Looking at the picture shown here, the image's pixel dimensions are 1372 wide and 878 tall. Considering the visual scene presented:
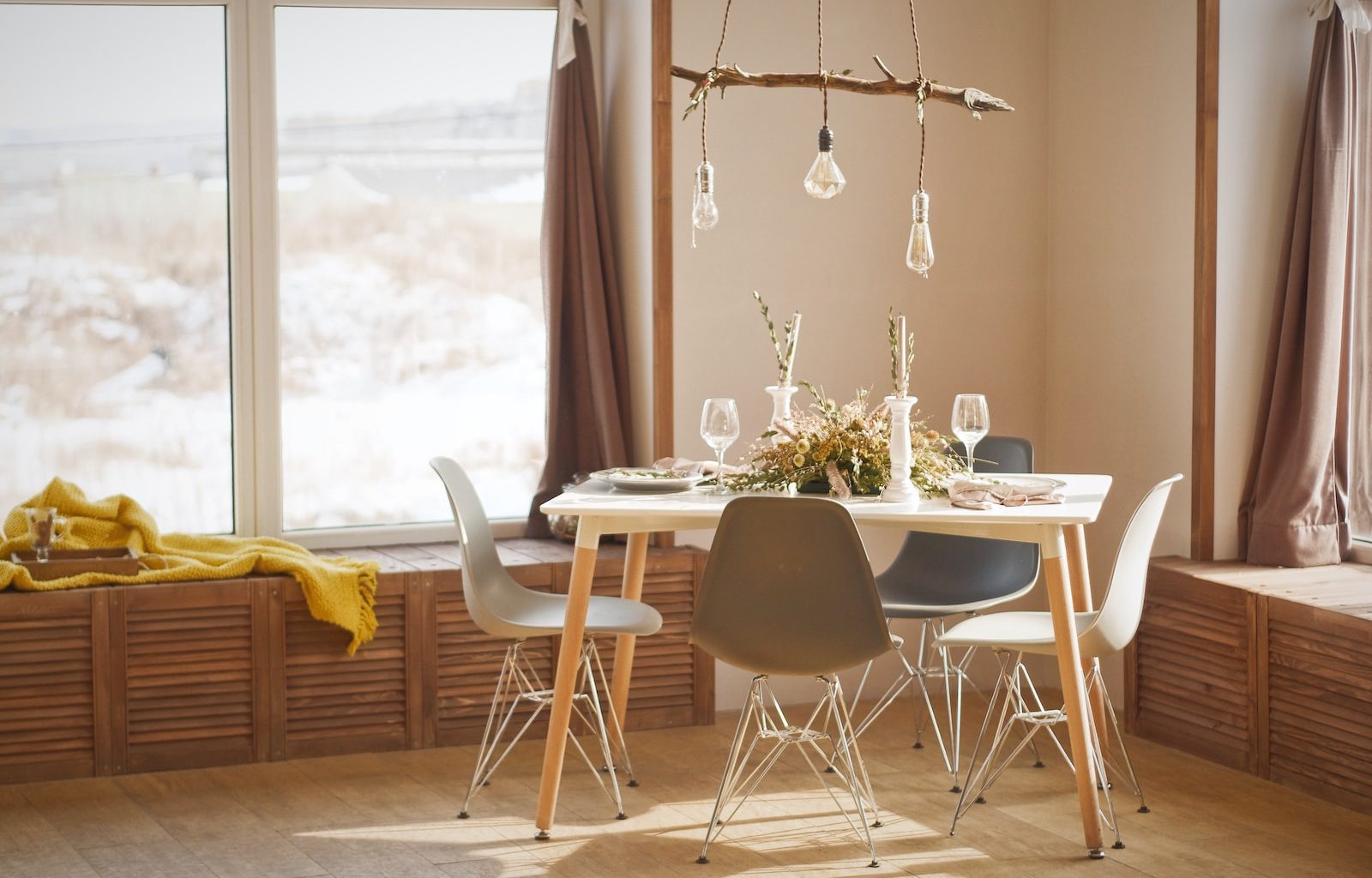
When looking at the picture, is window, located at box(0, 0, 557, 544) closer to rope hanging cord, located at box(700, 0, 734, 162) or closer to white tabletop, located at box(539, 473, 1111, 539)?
rope hanging cord, located at box(700, 0, 734, 162)

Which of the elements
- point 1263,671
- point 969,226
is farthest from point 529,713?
point 969,226

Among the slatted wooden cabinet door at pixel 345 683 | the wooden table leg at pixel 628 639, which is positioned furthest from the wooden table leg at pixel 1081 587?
the slatted wooden cabinet door at pixel 345 683

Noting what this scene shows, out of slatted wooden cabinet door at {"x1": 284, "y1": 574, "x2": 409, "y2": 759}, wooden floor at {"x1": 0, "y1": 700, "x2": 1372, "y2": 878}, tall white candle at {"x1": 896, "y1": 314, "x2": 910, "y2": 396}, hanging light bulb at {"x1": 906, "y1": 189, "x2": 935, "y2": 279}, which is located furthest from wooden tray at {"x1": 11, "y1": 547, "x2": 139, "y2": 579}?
hanging light bulb at {"x1": 906, "y1": 189, "x2": 935, "y2": 279}

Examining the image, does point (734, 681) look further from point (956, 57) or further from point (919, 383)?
point (956, 57)

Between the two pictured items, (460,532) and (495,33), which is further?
(495,33)

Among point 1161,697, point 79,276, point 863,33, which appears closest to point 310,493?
point 79,276

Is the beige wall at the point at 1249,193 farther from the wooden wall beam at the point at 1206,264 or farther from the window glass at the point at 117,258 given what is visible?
the window glass at the point at 117,258

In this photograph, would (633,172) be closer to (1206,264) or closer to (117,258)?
(117,258)

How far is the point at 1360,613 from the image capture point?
143 inches

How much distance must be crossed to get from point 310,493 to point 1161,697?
→ 261cm

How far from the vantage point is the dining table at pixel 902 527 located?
10.6 ft

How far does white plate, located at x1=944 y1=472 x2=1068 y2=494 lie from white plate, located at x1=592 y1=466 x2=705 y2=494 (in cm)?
62

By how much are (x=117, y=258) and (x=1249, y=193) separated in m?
3.29

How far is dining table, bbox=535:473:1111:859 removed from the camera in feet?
10.6
